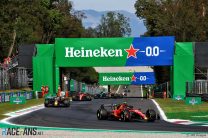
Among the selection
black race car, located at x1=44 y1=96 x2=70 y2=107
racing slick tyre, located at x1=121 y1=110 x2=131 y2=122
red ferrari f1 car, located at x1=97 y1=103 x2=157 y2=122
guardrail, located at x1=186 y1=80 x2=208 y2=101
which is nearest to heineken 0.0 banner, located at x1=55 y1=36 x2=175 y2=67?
guardrail, located at x1=186 y1=80 x2=208 y2=101

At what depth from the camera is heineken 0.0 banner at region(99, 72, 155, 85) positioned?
8806 centimetres

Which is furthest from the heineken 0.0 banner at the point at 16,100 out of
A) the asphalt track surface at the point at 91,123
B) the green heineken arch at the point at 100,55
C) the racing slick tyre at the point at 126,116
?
the racing slick tyre at the point at 126,116

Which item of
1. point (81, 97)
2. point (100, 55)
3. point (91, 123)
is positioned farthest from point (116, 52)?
point (91, 123)

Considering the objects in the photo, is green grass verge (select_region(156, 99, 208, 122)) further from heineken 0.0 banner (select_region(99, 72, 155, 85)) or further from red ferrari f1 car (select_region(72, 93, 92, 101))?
heineken 0.0 banner (select_region(99, 72, 155, 85))

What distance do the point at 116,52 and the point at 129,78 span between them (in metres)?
37.6

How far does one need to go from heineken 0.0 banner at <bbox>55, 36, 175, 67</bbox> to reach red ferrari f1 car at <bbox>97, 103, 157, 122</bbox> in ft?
92.6

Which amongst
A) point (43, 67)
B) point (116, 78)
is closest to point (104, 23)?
point (116, 78)

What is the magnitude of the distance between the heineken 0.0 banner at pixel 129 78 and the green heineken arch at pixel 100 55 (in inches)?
1291

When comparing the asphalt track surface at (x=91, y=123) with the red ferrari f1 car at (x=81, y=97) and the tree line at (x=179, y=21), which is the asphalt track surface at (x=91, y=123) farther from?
→ the tree line at (x=179, y=21)

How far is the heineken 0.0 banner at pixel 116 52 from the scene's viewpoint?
54.9m

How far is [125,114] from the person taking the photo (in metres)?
24.8

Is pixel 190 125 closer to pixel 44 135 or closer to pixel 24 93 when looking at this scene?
pixel 44 135

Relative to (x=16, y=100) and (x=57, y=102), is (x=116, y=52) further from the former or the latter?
(x=57, y=102)

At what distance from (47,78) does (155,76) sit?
40055 mm
